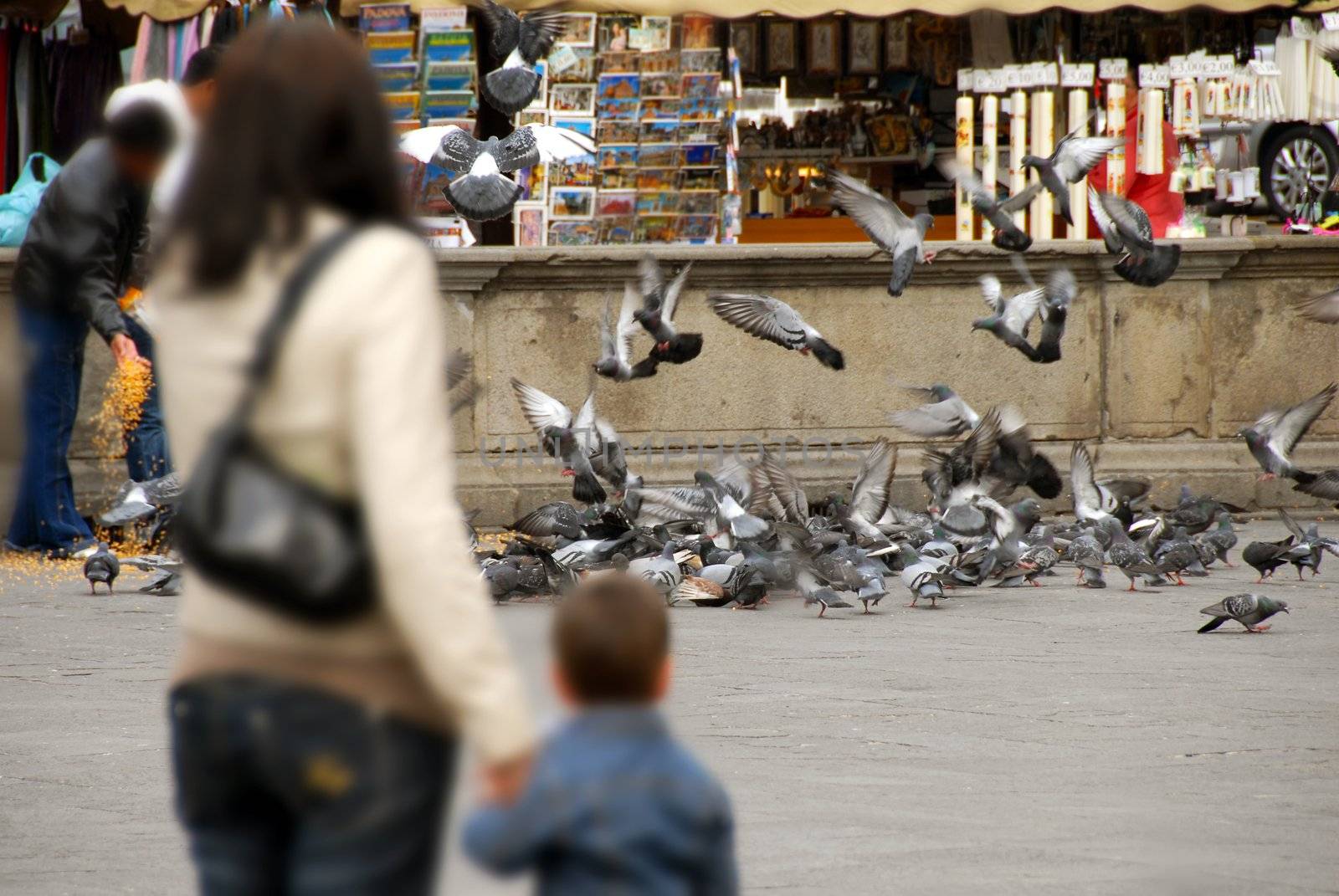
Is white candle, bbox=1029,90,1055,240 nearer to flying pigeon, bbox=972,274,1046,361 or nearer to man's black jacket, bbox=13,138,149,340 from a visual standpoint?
flying pigeon, bbox=972,274,1046,361

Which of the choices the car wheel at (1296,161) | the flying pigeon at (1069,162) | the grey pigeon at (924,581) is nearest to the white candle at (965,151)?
the flying pigeon at (1069,162)

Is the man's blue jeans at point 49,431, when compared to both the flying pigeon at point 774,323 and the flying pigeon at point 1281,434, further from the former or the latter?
the flying pigeon at point 1281,434

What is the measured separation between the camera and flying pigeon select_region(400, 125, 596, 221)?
33.1 ft

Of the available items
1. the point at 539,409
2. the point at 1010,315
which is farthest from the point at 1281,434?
the point at 539,409

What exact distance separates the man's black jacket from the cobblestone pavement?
1.25m

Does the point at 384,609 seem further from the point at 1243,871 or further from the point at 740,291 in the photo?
the point at 740,291

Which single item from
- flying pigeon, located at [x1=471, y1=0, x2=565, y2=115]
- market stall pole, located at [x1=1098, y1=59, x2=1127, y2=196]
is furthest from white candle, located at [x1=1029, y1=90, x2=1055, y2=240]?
flying pigeon, located at [x1=471, y1=0, x2=565, y2=115]

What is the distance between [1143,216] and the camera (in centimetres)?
1023

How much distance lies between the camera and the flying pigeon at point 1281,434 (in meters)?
9.80

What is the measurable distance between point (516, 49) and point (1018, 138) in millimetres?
3203

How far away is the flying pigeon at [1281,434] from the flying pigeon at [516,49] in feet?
14.0

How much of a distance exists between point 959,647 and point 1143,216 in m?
4.34

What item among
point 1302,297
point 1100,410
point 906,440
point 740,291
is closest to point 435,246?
point 740,291

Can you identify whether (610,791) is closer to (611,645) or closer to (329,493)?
(611,645)
